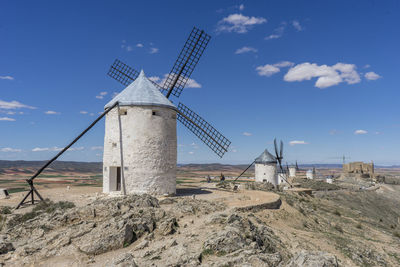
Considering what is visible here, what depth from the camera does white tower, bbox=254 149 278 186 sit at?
32281 mm

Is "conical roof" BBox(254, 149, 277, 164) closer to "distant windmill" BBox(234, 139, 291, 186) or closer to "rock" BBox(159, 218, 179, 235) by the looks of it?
"distant windmill" BBox(234, 139, 291, 186)

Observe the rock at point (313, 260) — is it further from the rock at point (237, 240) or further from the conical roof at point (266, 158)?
the conical roof at point (266, 158)

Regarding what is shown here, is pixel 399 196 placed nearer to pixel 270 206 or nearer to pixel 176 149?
pixel 270 206

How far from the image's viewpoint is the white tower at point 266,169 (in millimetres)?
32281

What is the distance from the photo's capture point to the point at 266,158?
1283 inches

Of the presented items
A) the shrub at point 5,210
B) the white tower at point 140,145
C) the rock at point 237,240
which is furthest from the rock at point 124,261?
the shrub at point 5,210

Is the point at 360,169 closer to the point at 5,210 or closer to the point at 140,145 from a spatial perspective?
the point at 140,145

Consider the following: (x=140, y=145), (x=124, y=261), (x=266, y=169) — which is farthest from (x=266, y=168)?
(x=124, y=261)

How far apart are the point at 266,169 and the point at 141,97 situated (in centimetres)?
2123

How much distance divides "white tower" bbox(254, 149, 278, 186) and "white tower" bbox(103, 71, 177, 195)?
61.6 ft

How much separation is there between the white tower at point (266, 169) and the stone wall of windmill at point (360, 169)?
52297mm

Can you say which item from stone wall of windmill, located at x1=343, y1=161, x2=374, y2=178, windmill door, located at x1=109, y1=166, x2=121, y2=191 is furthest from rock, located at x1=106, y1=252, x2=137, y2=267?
stone wall of windmill, located at x1=343, y1=161, x2=374, y2=178

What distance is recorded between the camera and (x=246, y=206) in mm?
13352

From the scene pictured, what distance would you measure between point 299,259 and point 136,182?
10.0 metres
